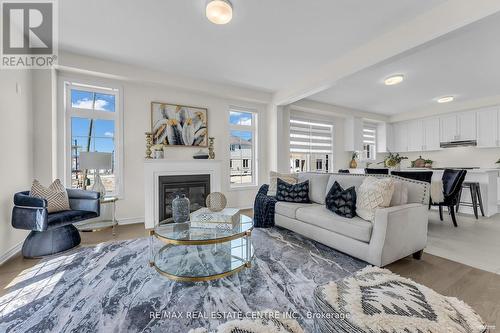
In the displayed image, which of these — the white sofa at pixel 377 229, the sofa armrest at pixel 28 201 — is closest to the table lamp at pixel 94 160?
the sofa armrest at pixel 28 201

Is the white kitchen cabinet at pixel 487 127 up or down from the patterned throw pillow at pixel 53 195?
up

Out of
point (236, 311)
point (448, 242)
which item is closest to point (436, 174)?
point (448, 242)

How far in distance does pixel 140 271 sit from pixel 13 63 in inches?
119

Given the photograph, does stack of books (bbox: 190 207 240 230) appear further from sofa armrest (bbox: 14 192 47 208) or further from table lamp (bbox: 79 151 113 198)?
table lamp (bbox: 79 151 113 198)

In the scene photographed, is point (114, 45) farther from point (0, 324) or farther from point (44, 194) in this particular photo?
point (0, 324)

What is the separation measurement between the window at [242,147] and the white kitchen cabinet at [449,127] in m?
5.42

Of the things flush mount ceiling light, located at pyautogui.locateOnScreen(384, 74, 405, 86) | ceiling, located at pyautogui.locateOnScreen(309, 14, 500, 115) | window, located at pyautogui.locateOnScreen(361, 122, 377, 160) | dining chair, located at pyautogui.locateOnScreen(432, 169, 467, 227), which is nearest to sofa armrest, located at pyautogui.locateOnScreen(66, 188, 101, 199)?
ceiling, located at pyautogui.locateOnScreen(309, 14, 500, 115)

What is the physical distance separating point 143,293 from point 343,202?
7.37 feet

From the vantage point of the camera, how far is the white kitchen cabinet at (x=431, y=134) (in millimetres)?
6161

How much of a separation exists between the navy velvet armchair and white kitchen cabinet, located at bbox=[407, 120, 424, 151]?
27.3 feet

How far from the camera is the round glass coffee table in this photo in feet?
5.95

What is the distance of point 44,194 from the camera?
263cm

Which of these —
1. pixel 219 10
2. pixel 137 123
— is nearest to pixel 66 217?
pixel 137 123

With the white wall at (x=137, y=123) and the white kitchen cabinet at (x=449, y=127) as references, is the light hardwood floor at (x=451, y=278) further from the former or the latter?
the white kitchen cabinet at (x=449, y=127)
